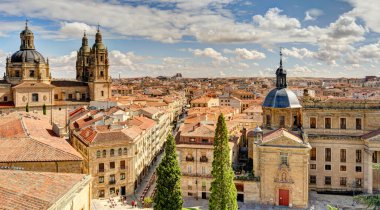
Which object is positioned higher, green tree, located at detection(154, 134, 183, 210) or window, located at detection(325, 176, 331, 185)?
green tree, located at detection(154, 134, 183, 210)

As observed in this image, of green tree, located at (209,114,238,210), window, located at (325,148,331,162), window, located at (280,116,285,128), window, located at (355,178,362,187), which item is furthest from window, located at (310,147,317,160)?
green tree, located at (209,114,238,210)

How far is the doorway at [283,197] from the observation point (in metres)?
47.1

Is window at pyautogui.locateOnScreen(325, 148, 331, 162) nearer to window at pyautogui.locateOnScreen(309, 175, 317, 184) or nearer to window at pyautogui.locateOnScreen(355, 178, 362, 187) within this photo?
window at pyautogui.locateOnScreen(309, 175, 317, 184)

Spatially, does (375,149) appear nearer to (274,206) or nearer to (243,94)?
(274,206)

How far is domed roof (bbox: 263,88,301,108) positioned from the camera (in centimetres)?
5344

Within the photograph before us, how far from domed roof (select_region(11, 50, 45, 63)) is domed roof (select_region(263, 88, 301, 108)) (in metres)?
68.1

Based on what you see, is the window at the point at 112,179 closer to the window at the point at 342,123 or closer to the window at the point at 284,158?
the window at the point at 284,158

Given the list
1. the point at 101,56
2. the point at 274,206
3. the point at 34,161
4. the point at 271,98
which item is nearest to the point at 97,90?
the point at 101,56

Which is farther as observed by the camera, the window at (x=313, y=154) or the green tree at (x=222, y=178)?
the window at (x=313, y=154)

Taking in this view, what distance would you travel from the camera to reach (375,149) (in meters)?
47.8

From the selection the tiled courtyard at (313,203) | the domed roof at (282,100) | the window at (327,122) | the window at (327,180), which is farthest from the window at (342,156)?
the domed roof at (282,100)

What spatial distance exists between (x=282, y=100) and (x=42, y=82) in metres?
67.1

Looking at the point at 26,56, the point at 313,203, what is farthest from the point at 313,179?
the point at 26,56

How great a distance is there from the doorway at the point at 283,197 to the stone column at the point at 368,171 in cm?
1207
